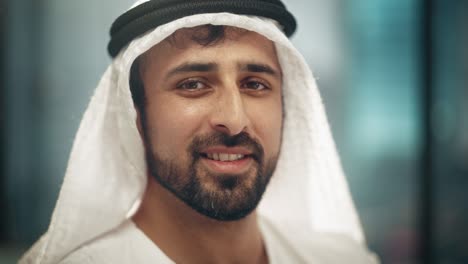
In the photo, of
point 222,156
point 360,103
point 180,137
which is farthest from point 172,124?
point 360,103

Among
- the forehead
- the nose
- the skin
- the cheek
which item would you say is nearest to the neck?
the skin

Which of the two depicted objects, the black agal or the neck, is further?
the neck

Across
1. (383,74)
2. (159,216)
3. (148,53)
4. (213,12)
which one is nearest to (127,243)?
(159,216)

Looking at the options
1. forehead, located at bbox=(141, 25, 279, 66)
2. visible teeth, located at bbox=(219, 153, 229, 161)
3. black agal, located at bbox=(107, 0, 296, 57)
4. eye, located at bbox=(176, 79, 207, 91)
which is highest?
black agal, located at bbox=(107, 0, 296, 57)

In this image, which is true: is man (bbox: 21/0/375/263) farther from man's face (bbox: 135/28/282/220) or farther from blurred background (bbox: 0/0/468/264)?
blurred background (bbox: 0/0/468/264)

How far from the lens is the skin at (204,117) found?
3.37 feet

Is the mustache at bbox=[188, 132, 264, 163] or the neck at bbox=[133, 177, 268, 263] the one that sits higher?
the mustache at bbox=[188, 132, 264, 163]

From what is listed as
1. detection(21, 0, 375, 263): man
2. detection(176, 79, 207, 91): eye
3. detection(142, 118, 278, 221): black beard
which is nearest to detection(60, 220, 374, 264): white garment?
detection(21, 0, 375, 263): man

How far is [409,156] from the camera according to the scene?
1.67 meters

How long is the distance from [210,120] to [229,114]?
0.05 metres

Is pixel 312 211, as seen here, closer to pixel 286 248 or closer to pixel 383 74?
pixel 286 248

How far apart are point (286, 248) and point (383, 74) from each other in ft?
2.45

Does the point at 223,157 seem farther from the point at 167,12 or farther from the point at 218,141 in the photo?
the point at 167,12

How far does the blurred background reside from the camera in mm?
1150
